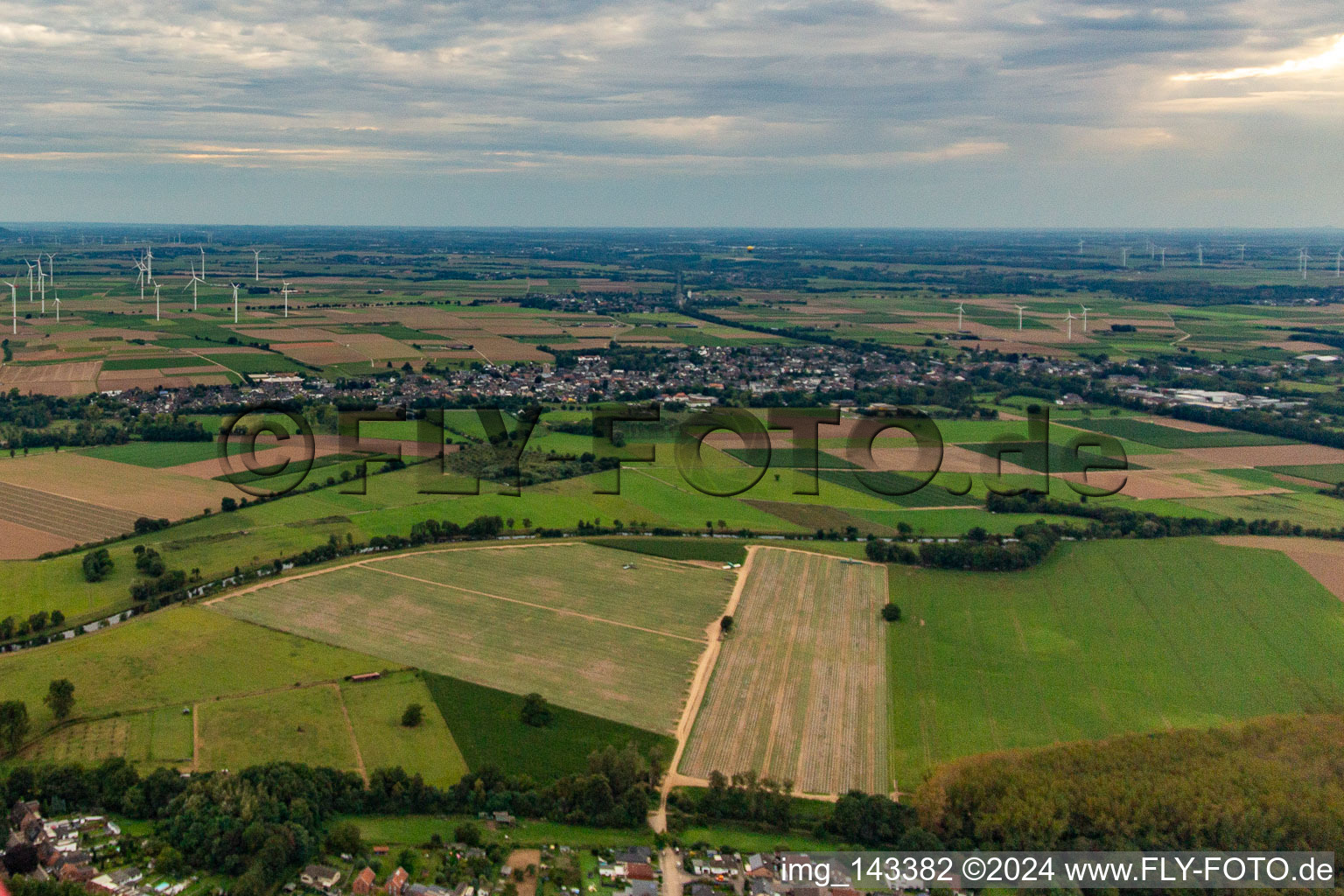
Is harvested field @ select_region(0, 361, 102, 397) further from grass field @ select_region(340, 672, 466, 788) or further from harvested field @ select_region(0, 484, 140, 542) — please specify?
grass field @ select_region(340, 672, 466, 788)

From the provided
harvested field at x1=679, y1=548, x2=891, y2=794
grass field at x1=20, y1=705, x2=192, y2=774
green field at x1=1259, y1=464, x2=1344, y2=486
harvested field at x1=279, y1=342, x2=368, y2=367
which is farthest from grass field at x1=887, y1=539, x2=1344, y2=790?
harvested field at x1=279, y1=342, x2=368, y2=367

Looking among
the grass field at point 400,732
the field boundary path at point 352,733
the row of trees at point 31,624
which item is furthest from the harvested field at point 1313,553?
the row of trees at point 31,624

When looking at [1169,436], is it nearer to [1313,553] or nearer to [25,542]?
[1313,553]

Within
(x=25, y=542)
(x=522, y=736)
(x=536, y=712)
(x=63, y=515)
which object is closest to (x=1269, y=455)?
(x=536, y=712)

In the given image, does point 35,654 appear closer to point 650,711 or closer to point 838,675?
point 650,711

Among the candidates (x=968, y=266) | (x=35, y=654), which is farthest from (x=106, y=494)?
(x=968, y=266)

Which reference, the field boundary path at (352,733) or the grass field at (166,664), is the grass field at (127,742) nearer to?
the grass field at (166,664)
